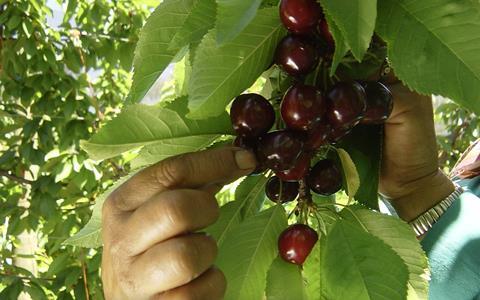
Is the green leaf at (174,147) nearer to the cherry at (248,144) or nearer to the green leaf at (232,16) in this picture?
the cherry at (248,144)

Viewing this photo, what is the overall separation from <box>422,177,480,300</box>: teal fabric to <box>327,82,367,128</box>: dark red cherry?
0.51 metres

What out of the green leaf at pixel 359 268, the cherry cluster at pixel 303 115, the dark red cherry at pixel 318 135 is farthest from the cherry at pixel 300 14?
the green leaf at pixel 359 268

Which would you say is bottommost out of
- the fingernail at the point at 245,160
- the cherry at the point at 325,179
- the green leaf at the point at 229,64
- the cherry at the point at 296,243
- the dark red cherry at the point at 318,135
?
the cherry at the point at 296,243

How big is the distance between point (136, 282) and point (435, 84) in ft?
1.14

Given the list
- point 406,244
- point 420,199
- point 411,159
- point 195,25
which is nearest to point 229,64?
point 195,25

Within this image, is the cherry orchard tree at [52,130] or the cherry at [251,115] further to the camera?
the cherry orchard tree at [52,130]

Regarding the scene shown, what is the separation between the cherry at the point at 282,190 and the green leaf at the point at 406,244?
0.28ft

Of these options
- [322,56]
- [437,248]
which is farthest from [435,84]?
[437,248]

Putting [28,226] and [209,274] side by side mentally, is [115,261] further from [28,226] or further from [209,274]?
[28,226]

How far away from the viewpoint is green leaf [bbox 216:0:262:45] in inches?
16.0

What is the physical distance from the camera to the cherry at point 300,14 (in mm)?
490

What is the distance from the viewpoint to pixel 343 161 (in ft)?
2.02

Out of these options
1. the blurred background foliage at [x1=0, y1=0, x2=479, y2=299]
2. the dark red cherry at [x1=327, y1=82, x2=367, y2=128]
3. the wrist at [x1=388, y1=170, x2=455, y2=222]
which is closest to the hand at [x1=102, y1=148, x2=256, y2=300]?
the dark red cherry at [x1=327, y1=82, x2=367, y2=128]

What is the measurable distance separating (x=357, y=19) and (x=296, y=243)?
258 mm
